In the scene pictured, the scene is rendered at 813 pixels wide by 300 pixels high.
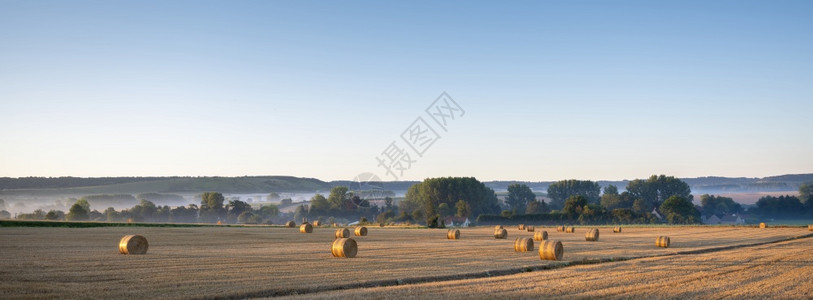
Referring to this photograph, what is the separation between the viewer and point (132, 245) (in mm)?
28344

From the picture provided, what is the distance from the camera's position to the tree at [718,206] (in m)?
185

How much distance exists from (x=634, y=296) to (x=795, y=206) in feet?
555

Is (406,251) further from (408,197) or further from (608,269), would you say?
(408,197)

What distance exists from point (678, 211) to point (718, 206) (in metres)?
69.7

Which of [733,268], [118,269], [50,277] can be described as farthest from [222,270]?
[733,268]

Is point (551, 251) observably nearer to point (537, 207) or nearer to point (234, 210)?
point (537, 207)

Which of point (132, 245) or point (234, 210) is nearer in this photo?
point (132, 245)

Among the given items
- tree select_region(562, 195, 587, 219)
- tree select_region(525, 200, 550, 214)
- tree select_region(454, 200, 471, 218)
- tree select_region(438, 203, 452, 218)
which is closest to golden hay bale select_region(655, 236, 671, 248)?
tree select_region(562, 195, 587, 219)

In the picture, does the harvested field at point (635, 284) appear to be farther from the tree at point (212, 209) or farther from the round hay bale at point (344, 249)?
the tree at point (212, 209)

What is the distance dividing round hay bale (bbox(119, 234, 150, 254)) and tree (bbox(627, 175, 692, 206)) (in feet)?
551

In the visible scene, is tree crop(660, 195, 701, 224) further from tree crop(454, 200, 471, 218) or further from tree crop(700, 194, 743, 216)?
tree crop(700, 194, 743, 216)

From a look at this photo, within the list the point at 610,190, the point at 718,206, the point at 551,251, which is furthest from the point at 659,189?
the point at 551,251

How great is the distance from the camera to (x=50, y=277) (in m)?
19.1

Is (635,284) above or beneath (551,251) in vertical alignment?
beneath
